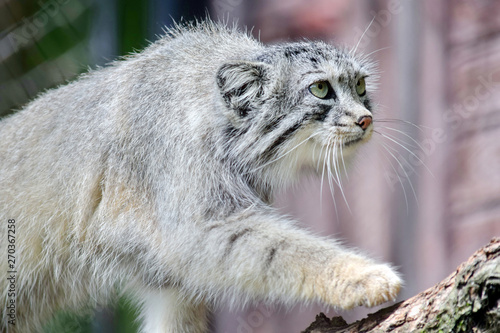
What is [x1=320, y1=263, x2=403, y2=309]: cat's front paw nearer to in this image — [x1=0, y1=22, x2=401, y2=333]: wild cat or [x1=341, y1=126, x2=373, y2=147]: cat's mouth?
[x1=0, y1=22, x2=401, y2=333]: wild cat

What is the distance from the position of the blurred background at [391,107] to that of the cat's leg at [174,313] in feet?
1.81

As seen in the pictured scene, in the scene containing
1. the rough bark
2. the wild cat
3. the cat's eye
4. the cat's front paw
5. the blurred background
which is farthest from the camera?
the blurred background

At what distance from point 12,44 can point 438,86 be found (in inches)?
116

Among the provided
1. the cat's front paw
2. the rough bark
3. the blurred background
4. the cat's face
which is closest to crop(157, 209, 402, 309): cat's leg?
→ the cat's front paw

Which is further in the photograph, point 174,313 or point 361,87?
point 174,313

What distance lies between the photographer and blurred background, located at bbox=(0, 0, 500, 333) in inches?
132

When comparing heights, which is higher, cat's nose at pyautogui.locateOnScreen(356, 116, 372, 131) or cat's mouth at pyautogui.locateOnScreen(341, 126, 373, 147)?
cat's nose at pyautogui.locateOnScreen(356, 116, 372, 131)

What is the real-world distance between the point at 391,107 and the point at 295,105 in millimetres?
1280

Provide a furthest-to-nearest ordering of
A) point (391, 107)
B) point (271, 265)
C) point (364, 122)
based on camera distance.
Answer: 1. point (391, 107)
2. point (364, 122)
3. point (271, 265)

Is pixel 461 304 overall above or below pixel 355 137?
Answer: below

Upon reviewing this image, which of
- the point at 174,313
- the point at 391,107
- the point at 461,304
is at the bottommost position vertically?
the point at 461,304

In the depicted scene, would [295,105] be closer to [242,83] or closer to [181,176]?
[242,83]

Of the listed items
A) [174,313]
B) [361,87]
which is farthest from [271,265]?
[361,87]

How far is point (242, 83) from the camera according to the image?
2.56 meters
